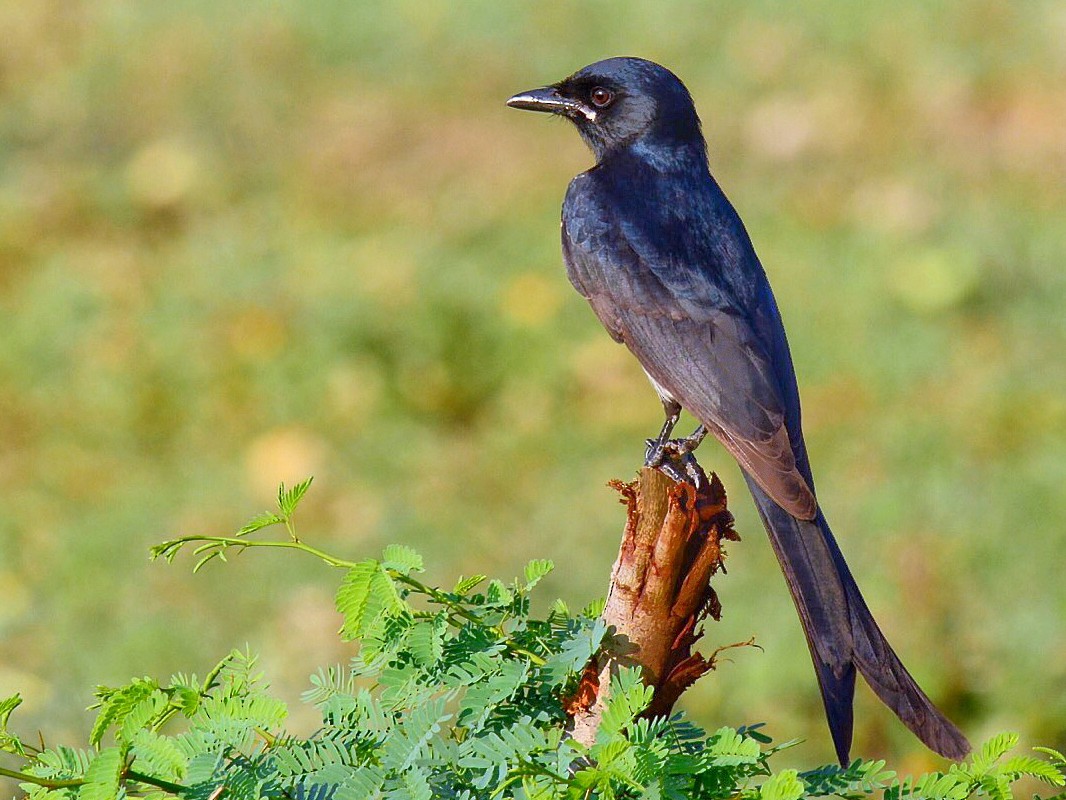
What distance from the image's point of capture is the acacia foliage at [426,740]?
2.02 metres

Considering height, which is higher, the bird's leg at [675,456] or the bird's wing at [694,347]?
the bird's wing at [694,347]

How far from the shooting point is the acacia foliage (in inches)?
79.7

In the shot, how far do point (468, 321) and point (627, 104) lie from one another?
2797mm

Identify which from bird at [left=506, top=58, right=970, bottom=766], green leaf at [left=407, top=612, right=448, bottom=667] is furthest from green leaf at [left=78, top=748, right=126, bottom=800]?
bird at [left=506, top=58, right=970, bottom=766]

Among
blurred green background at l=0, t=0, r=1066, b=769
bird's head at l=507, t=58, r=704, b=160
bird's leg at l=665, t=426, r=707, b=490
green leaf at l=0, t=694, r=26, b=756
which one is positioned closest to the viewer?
green leaf at l=0, t=694, r=26, b=756

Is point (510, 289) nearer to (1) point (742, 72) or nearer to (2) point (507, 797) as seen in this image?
(1) point (742, 72)

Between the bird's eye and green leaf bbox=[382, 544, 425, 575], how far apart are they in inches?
88.1

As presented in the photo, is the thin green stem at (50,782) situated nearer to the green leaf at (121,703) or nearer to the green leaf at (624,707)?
the green leaf at (121,703)

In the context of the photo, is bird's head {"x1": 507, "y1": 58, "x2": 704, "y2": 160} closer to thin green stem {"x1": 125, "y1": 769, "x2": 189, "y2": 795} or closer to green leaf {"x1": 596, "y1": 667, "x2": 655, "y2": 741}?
green leaf {"x1": 596, "y1": 667, "x2": 655, "y2": 741}

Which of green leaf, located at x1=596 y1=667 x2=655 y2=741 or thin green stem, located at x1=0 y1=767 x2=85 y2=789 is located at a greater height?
green leaf, located at x1=596 y1=667 x2=655 y2=741

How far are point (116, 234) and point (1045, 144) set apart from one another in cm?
508

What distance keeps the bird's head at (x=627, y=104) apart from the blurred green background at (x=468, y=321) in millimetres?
1837

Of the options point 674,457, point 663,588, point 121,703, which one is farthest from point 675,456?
point 121,703

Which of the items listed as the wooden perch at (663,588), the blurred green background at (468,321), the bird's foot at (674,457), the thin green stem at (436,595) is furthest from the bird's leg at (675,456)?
the blurred green background at (468,321)
